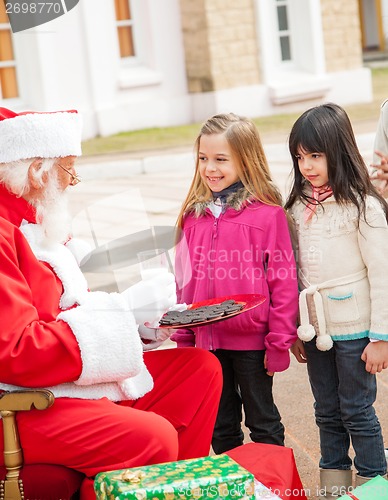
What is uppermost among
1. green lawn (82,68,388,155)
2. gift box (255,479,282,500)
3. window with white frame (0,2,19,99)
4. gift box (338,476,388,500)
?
window with white frame (0,2,19,99)

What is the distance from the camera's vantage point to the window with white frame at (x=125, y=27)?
12914 mm

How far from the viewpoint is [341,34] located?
48.0 feet

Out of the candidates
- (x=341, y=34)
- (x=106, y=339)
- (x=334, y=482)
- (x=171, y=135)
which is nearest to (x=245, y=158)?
(x=106, y=339)

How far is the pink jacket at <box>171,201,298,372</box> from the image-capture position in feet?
9.07

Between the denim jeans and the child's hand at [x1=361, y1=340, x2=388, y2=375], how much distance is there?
0.03 meters

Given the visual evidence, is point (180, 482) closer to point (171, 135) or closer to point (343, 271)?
point (343, 271)

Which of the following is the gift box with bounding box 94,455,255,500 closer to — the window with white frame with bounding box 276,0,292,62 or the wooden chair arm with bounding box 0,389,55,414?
the wooden chair arm with bounding box 0,389,55,414

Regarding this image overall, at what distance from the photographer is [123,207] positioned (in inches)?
99.3

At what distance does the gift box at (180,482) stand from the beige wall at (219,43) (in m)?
11.2

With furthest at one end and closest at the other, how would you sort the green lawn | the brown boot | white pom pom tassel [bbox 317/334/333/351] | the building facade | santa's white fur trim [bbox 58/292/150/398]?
the building facade
the green lawn
the brown boot
white pom pom tassel [bbox 317/334/333/351]
santa's white fur trim [bbox 58/292/150/398]

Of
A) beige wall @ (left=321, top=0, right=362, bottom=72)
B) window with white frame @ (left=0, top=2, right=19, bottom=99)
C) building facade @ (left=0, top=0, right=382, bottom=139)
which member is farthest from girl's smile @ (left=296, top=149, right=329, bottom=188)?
beige wall @ (left=321, top=0, right=362, bottom=72)

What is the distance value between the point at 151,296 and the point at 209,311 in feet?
0.70

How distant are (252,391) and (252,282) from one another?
36 cm

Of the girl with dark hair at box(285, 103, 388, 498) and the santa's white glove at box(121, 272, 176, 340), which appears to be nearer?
the santa's white glove at box(121, 272, 176, 340)
